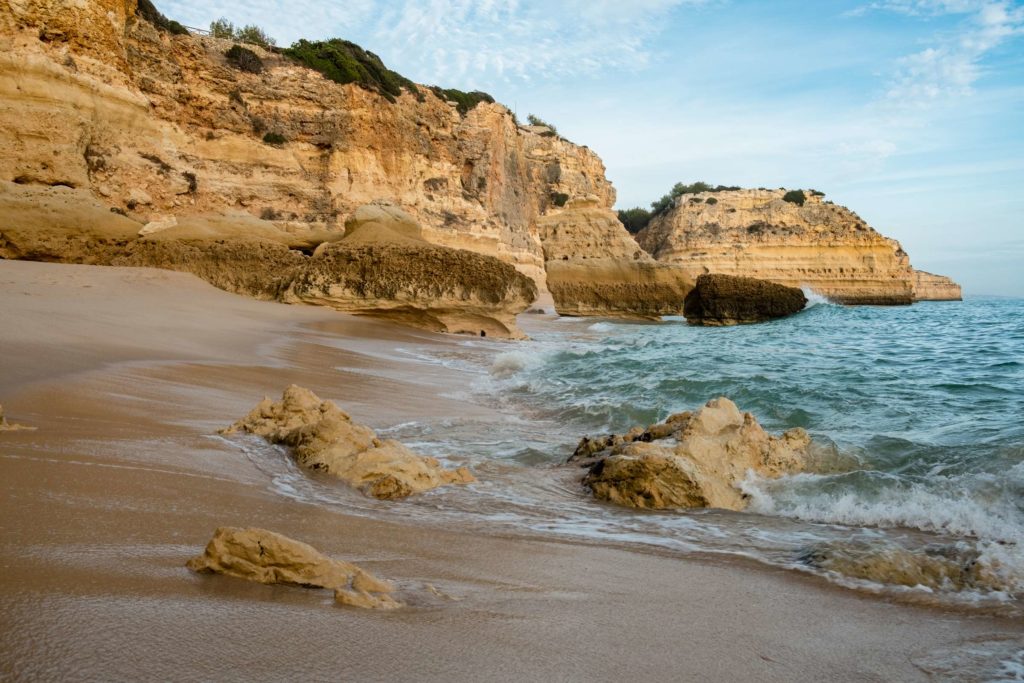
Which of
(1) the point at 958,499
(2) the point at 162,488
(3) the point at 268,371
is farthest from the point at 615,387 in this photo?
(2) the point at 162,488

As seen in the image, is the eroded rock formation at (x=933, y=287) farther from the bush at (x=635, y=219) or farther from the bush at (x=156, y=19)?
the bush at (x=156, y=19)

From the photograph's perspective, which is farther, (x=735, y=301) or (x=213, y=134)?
(x=735, y=301)

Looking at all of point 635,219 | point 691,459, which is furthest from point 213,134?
point 635,219

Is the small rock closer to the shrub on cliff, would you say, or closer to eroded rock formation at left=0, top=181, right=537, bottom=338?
eroded rock formation at left=0, top=181, right=537, bottom=338

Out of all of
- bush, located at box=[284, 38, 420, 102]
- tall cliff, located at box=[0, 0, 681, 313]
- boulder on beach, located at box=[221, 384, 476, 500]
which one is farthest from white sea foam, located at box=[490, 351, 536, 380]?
bush, located at box=[284, 38, 420, 102]

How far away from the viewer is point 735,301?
26641 mm

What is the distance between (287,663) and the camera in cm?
150

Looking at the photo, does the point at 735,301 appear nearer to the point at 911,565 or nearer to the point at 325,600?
the point at 911,565

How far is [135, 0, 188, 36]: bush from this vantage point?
19.0 m

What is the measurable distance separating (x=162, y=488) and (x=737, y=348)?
12405 mm

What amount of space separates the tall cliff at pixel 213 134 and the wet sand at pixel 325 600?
13.2 m

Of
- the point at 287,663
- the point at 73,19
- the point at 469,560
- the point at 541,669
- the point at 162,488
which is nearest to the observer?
the point at 287,663

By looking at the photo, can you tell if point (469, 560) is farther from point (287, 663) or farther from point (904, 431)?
point (904, 431)

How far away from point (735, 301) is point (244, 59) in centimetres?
1845
